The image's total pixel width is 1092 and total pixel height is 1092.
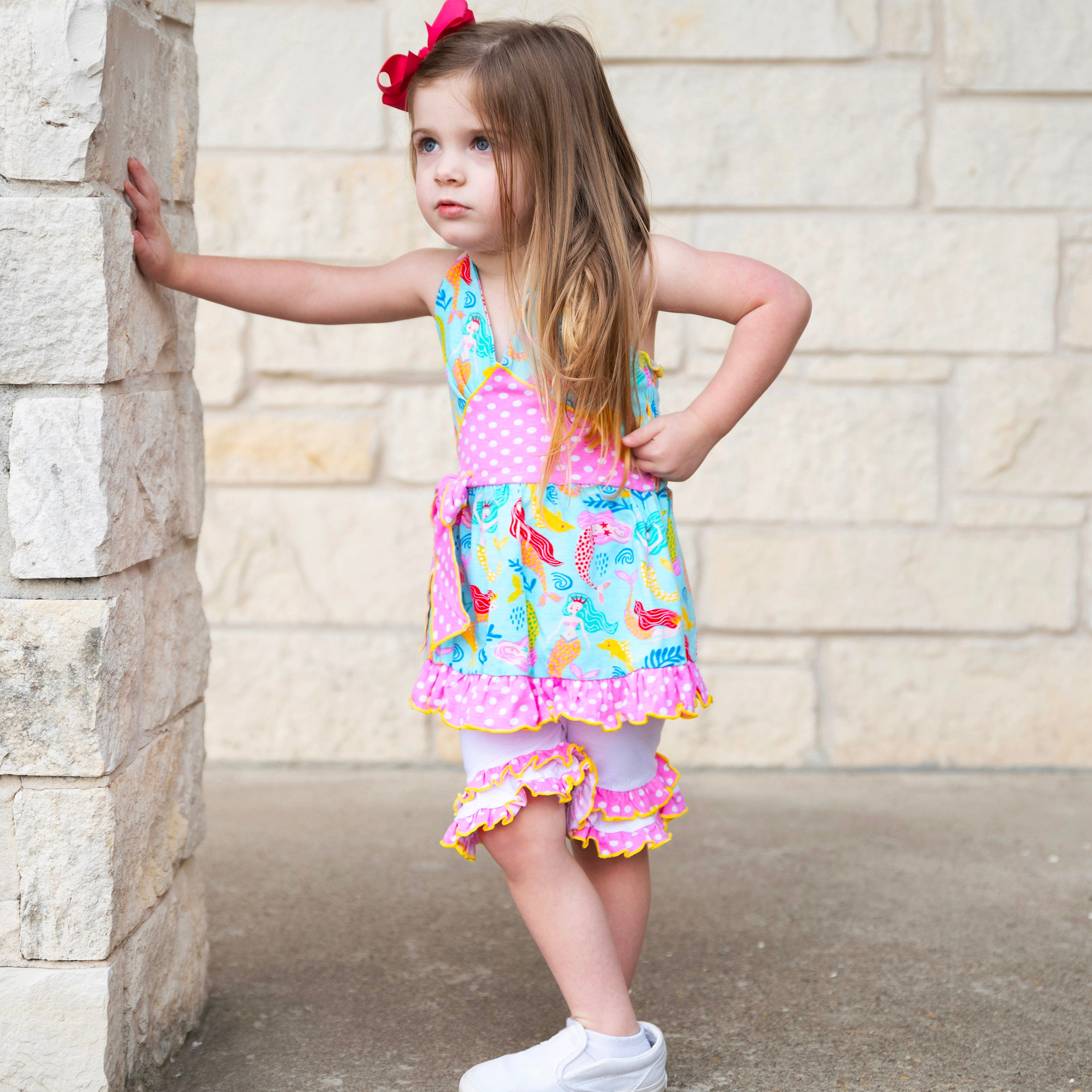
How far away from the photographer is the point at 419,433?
2.96 meters

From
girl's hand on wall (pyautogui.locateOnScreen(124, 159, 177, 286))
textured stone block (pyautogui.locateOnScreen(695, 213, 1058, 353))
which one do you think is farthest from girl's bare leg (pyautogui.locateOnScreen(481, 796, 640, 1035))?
textured stone block (pyautogui.locateOnScreen(695, 213, 1058, 353))

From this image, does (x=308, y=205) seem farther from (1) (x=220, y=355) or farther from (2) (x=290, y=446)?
(2) (x=290, y=446)

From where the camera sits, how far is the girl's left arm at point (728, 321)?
5.06ft

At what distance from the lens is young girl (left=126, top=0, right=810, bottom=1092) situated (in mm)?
1482

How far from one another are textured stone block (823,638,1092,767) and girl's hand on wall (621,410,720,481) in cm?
154

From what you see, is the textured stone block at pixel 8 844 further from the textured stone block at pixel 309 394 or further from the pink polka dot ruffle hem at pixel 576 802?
the textured stone block at pixel 309 394

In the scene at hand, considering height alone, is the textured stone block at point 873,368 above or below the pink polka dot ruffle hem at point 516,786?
above

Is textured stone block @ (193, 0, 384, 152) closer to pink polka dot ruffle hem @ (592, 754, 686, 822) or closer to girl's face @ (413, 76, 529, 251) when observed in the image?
girl's face @ (413, 76, 529, 251)

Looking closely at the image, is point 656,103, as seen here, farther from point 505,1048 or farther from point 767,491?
point 505,1048

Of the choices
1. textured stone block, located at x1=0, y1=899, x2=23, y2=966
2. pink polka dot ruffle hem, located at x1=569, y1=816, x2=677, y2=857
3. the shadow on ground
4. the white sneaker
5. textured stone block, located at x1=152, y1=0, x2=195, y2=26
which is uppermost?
textured stone block, located at x1=152, y1=0, x2=195, y2=26

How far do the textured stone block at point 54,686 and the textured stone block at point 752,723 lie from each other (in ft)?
5.85

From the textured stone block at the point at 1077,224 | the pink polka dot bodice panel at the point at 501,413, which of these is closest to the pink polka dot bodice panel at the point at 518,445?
the pink polka dot bodice panel at the point at 501,413

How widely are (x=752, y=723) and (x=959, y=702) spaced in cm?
49

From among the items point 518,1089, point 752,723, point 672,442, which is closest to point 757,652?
point 752,723
